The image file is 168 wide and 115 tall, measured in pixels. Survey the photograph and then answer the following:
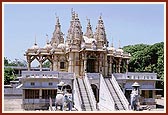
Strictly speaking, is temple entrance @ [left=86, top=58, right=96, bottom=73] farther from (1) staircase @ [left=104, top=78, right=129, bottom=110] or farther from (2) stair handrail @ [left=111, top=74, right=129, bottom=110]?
(2) stair handrail @ [left=111, top=74, right=129, bottom=110]

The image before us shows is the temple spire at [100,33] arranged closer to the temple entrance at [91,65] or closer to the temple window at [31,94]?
the temple entrance at [91,65]

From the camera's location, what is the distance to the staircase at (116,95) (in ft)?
68.0

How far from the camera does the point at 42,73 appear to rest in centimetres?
2414

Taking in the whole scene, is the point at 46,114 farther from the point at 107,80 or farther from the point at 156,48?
the point at 156,48

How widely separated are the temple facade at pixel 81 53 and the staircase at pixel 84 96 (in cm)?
191

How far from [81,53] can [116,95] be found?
18.7 feet

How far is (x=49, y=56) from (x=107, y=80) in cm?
732

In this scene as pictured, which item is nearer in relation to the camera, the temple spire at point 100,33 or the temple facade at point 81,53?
the temple facade at point 81,53

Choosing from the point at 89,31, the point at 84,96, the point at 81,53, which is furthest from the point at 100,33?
the point at 84,96

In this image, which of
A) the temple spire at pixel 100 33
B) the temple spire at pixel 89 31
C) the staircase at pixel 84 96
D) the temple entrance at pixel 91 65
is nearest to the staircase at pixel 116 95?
the staircase at pixel 84 96

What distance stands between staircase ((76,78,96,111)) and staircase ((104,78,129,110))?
187 centimetres

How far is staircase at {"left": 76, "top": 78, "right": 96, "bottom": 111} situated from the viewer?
20.1 m

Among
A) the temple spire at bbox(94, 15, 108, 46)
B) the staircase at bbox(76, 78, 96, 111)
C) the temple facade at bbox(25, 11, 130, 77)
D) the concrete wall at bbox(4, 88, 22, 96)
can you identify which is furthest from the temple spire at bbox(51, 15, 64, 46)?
the staircase at bbox(76, 78, 96, 111)

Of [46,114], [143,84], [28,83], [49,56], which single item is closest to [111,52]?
[143,84]
